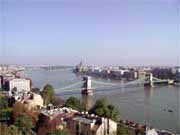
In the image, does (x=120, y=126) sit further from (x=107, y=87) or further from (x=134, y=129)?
(x=107, y=87)

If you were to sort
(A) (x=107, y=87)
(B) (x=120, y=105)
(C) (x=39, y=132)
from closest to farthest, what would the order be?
(C) (x=39, y=132)
(B) (x=120, y=105)
(A) (x=107, y=87)

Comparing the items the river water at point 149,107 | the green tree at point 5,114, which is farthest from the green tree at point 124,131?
the green tree at point 5,114

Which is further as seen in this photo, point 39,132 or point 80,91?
point 80,91

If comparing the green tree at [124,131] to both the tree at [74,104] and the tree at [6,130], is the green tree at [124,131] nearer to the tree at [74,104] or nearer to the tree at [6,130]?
the tree at [6,130]

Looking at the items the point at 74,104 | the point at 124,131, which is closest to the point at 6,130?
the point at 124,131

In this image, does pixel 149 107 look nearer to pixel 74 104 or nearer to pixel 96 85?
pixel 74 104

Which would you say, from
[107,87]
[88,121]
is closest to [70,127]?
[88,121]
